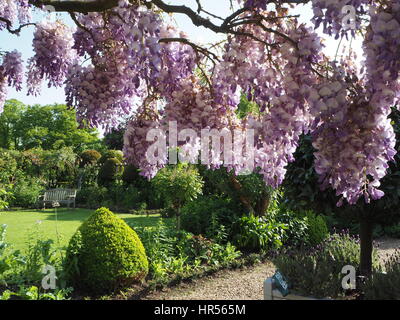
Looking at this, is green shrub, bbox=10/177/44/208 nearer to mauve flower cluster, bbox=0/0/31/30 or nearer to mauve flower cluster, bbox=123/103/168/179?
mauve flower cluster, bbox=0/0/31/30

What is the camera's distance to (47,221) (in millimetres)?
10117

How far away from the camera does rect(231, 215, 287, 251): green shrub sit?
6.72 meters

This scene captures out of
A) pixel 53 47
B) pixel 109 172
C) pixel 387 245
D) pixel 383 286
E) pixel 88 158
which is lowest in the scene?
pixel 387 245

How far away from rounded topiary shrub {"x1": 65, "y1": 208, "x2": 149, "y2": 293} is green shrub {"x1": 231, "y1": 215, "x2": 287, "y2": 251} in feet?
8.14

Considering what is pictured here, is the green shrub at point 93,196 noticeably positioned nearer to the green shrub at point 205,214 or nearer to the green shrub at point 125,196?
the green shrub at point 125,196

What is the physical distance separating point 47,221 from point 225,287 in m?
6.51

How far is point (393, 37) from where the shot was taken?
4.77 feet

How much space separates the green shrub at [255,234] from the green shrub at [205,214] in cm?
22

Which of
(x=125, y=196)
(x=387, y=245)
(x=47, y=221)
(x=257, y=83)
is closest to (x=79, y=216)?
(x=47, y=221)

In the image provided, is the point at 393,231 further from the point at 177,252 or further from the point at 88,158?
the point at 88,158

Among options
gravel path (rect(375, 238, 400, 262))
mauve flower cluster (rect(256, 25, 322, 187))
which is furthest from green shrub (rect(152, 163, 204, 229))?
mauve flower cluster (rect(256, 25, 322, 187))

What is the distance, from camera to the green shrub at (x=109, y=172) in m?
14.9

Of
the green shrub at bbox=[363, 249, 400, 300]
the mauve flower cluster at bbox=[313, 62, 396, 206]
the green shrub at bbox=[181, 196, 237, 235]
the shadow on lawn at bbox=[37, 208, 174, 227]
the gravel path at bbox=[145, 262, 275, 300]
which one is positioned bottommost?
the gravel path at bbox=[145, 262, 275, 300]

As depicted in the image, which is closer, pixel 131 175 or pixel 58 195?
pixel 58 195
